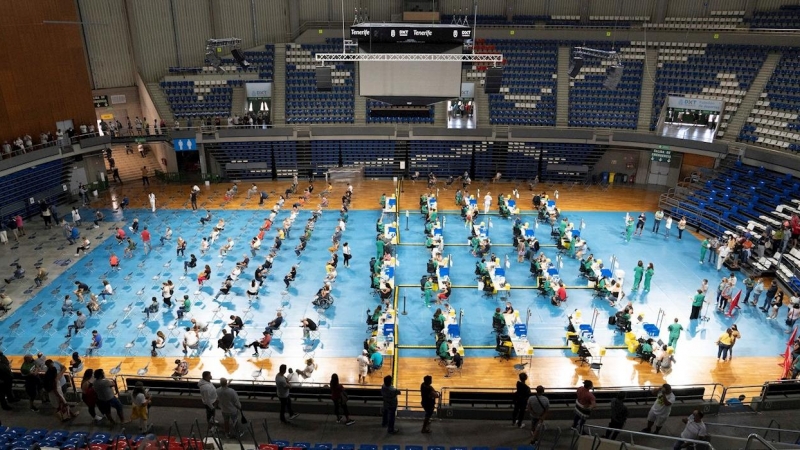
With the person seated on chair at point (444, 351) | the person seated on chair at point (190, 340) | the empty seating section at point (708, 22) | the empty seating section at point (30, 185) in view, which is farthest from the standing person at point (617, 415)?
the empty seating section at point (708, 22)

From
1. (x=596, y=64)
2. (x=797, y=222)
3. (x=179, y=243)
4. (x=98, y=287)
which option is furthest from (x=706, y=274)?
(x=98, y=287)

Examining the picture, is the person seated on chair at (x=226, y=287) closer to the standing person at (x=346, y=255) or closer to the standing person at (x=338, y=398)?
the standing person at (x=346, y=255)

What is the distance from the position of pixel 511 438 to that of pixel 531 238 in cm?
1368

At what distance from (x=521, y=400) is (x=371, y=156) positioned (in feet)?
89.0

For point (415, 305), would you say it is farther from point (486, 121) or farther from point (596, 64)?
point (596, 64)

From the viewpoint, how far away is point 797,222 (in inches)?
883

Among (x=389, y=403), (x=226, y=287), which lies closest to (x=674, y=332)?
(x=389, y=403)

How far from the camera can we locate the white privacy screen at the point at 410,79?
67.8ft

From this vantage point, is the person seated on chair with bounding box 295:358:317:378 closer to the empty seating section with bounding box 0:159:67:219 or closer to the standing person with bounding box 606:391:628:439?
the standing person with bounding box 606:391:628:439

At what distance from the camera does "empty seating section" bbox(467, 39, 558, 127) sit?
3656cm

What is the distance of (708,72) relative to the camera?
34094 mm

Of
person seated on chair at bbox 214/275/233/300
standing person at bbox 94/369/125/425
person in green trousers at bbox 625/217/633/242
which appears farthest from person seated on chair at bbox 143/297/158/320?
person in green trousers at bbox 625/217/633/242

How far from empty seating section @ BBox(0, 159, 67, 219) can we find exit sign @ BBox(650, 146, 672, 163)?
115 ft

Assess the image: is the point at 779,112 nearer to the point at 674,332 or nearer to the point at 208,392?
the point at 674,332
